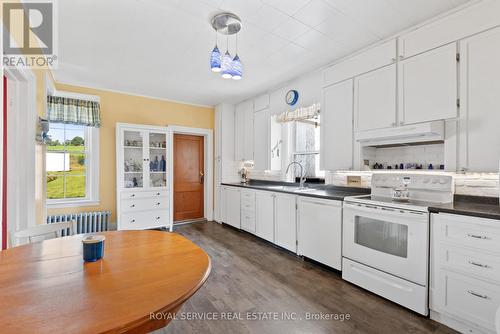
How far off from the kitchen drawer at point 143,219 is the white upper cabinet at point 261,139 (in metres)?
2.01

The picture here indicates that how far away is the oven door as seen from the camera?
1.98 meters

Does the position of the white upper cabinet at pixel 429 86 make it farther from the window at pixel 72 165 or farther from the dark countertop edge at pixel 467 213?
the window at pixel 72 165

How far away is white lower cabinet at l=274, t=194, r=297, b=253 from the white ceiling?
186 cm

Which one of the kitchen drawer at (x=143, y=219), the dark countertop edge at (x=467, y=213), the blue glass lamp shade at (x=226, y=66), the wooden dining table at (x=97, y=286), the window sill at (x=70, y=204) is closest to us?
the wooden dining table at (x=97, y=286)

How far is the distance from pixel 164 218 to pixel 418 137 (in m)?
4.15

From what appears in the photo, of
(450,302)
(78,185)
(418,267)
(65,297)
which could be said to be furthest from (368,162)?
(78,185)

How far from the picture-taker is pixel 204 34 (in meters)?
2.51

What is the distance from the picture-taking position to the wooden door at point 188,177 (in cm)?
517

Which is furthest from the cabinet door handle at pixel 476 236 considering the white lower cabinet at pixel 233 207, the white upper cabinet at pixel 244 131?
the white upper cabinet at pixel 244 131

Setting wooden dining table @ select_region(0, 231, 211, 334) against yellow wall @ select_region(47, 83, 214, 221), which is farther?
yellow wall @ select_region(47, 83, 214, 221)

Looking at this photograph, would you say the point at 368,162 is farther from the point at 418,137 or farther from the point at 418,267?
the point at 418,267

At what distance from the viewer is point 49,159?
3.91 metres

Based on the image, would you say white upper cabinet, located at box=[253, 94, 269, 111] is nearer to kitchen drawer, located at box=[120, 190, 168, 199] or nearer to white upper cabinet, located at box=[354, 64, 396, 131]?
white upper cabinet, located at box=[354, 64, 396, 131]

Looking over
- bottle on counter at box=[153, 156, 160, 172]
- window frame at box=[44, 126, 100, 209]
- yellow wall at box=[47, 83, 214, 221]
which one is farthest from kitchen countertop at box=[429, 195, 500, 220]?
window frame at box=[44, 126, 100, 209]
